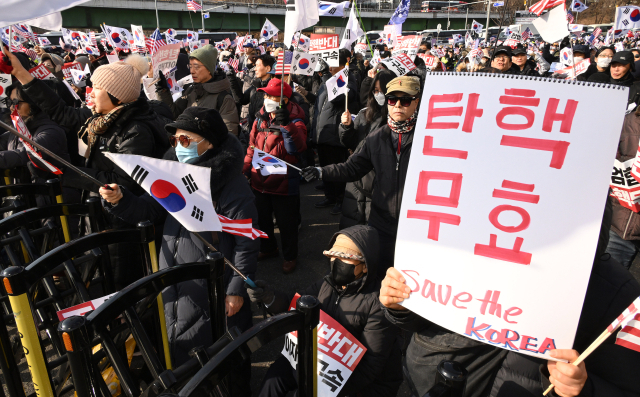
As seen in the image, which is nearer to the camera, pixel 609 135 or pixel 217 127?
pixel 609 135

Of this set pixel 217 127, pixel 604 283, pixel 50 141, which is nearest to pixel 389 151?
pixel 217 127

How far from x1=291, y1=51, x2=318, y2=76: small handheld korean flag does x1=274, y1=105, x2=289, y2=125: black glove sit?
2.22m

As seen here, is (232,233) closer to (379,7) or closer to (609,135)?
(609,135)

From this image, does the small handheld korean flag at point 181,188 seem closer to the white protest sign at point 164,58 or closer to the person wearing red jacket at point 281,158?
the person wearing red jacket at point 281,158

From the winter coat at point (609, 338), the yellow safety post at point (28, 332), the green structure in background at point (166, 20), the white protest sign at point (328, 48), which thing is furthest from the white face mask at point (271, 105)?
the green structure in background at point (166, 20)

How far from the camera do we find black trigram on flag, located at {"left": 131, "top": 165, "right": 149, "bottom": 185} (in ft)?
6.40

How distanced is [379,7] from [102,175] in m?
52.5

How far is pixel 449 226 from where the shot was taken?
1.23 m

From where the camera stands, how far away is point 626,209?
305cm

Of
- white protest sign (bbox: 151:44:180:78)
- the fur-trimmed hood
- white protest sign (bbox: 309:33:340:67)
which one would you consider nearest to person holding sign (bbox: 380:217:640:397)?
the fur-trimmed hood

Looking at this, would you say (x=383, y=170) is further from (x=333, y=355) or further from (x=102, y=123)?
(x=102, y=123)

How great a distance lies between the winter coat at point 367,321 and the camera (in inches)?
80.4

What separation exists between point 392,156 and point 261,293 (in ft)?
4.15

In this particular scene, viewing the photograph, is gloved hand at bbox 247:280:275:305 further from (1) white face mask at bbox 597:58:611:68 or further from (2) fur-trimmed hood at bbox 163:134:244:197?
(1) white face mask at bbox 597:58:611:68
